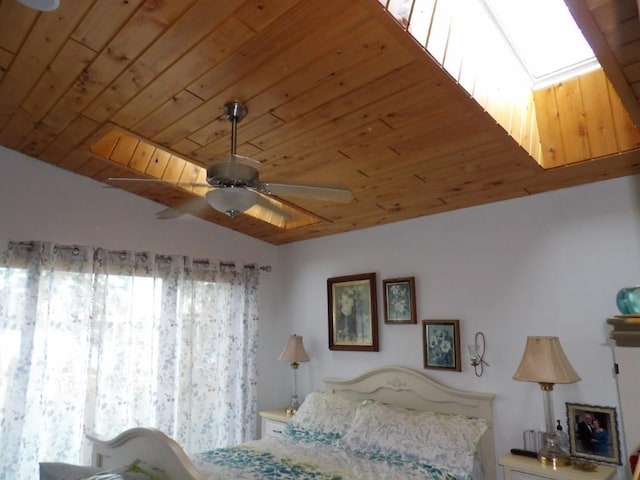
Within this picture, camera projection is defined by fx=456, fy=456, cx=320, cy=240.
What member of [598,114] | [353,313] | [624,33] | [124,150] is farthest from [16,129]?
[598,114]

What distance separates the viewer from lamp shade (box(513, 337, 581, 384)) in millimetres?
2617

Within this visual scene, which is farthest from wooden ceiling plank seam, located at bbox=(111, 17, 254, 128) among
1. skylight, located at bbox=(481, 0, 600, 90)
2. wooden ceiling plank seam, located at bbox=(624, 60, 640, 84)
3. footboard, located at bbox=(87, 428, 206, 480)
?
footboard, located at bbox=(87, 428, 206, 480)

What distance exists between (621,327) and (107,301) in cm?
358

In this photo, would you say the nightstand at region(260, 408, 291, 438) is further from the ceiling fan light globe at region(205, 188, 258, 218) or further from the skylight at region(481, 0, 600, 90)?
the skylight at region(481, 0, 600, 90)

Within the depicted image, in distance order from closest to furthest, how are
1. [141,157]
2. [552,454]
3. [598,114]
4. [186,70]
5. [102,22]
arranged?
[102,22], [186,70], [598,114], [552,454], [141,157]

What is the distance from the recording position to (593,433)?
2.68 meters

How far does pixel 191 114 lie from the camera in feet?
8.68

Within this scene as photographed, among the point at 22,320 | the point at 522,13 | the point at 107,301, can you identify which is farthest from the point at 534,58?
the point at 22,320

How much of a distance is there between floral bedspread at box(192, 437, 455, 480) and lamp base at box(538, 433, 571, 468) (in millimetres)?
546

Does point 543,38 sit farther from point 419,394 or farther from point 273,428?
point 273,428

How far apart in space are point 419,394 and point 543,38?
8.28 feet

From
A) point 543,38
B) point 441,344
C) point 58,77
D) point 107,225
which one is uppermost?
point 543,38

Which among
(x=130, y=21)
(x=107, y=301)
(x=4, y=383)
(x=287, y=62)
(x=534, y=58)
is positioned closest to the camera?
(x=130, y=21)

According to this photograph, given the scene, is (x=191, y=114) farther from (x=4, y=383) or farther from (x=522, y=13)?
(x=4, y=383)
